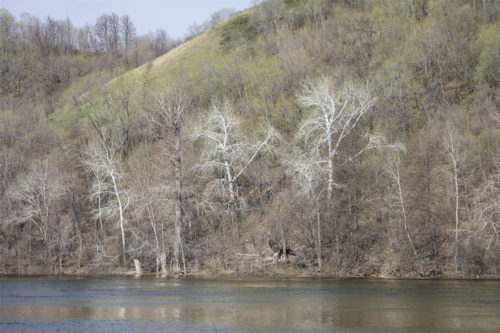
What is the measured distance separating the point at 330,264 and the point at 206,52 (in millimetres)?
71552

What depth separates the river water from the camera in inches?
1140

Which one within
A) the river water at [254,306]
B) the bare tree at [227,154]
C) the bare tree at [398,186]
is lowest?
the river water at [254,306]

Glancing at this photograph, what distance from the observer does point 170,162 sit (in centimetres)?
6303

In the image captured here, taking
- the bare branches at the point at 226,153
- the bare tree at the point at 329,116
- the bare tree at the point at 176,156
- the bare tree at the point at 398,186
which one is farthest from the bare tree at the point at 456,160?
the bare tree at the point at 176,156

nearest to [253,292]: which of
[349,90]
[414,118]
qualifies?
[349,90]

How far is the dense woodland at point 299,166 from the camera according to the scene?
53750mm

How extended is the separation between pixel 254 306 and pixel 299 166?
22.7m

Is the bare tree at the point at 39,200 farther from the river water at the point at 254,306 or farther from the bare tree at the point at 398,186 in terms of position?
the bare tree at the point at 398,186

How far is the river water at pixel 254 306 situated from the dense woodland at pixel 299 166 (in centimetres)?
662

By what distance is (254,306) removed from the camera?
36.0m

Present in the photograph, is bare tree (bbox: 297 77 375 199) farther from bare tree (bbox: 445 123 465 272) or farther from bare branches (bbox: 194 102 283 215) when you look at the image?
bare tree (bbox: 445 123 465 272)

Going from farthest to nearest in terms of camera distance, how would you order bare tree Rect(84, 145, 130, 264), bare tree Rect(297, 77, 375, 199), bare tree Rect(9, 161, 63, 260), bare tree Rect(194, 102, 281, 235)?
bare tree Rect(9, 161, 63, 260)
bare tree Rect(194, 102, 281, 235)
bare tree Rect(84, 145, 130, 264)
bare tree Rect(297, 77, 375, 199)

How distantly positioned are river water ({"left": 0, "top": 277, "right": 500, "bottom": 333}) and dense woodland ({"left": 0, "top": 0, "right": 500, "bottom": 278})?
662 cm

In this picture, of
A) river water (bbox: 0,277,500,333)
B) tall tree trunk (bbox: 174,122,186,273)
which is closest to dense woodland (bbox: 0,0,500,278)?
tall tree trunk (bbox: 174,122,186,273)
